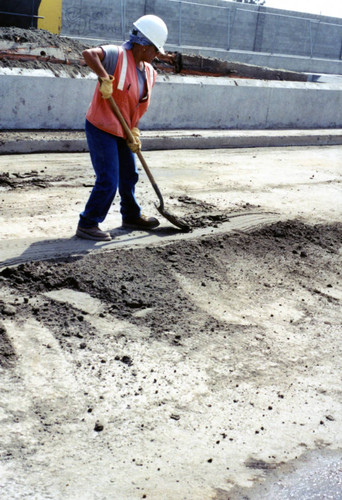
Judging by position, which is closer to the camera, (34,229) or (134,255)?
(134,255)

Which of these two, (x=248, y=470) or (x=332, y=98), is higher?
(x=332, y=98)

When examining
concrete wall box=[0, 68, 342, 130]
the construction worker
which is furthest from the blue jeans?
concrete wall box=[0, 68, 342, 130]

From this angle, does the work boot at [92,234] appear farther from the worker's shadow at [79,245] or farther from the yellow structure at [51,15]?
the yellow structure at [51,15]

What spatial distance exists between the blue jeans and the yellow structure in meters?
15.0

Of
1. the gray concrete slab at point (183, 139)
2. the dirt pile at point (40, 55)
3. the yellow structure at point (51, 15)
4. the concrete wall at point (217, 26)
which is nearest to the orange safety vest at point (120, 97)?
the gray concrete slab at point (183, 139)

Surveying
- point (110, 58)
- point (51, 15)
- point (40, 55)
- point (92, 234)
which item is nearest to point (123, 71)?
point (110, 58)

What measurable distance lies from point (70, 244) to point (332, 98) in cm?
1042

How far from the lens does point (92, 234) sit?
19.3 feet

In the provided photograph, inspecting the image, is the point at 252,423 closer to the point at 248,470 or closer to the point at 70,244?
the point at 248,470

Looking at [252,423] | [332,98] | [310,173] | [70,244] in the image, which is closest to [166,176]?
[310,173]

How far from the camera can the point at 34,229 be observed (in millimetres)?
6117

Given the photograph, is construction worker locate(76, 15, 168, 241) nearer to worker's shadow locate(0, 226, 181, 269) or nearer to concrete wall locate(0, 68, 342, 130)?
worker's shadow locate(0, 226, 181, 269)

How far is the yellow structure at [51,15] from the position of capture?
19578mm

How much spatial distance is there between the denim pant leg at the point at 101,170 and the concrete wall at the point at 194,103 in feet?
15.4
